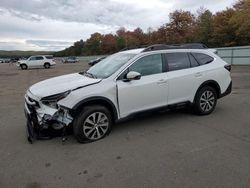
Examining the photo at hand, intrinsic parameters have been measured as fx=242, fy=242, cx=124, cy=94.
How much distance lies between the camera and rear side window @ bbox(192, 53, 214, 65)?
5762 millimetres

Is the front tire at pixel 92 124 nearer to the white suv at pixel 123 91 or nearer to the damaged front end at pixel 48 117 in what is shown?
the white suv at pixel 123 91

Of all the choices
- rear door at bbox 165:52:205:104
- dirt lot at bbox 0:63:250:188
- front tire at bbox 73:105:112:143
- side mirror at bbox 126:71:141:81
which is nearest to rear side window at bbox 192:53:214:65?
rear door at bbox 165:52:205:104

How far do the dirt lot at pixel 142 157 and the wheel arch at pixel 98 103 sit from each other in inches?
18.9

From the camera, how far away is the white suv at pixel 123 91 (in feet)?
14.0

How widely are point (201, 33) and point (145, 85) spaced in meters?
43.4

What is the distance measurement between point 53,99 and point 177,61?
2827mm

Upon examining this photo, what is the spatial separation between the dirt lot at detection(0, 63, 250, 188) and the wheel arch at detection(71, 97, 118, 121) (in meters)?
0.48

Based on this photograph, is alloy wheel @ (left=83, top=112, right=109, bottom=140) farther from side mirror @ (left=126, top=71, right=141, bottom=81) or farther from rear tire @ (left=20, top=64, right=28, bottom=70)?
rear tire @ (left=20, top=64, right=28, bottom=70)

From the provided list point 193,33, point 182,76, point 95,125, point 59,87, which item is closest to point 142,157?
point 95,125

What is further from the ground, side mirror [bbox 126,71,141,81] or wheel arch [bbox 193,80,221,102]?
side mirror [bbox 126,71,141,81]

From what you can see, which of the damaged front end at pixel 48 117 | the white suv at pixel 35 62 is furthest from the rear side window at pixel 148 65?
the white suv at pixel 35 62

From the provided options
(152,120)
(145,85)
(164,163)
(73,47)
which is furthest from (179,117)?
(73,47)

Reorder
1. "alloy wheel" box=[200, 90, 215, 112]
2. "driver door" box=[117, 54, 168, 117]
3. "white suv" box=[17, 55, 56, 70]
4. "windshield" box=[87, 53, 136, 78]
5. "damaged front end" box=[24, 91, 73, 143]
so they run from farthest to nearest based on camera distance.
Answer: "white suv" box=[17, 55, 56, 70], "alloy wheel" box=[200, 90, 215, 112], "windshield" box=[87, 53, 136, 78], "driver door" box=[117, 54, 168, 117], "damaged front end" box=[24, 91, 73, 143]

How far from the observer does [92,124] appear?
174 inches
